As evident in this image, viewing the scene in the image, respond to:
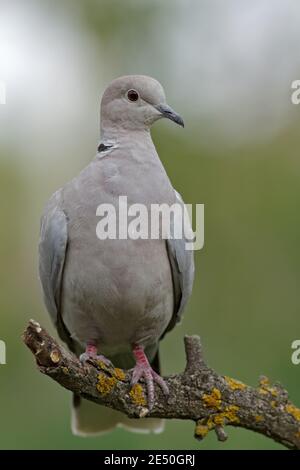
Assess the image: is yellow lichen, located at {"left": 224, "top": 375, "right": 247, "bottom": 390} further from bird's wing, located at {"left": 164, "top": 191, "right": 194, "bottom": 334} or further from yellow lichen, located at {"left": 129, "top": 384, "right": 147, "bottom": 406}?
bird's wing, located at {"left": 164, "top": 191, "right": 194, "bottom": 334}

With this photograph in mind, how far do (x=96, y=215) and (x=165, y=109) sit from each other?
2.84 feet

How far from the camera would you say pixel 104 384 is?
4418 mm

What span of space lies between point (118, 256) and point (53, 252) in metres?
0.43

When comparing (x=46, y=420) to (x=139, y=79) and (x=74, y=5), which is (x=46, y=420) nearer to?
(x=139, y=79)

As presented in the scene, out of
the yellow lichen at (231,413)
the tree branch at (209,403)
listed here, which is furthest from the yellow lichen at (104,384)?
the yellow lichen at (231,413)

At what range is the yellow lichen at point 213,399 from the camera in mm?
4594

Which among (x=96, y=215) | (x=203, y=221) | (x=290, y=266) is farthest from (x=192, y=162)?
(x=96, y=215)

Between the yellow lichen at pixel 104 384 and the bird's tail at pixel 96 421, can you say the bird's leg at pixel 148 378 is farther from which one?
the bird's tail at pixel 96 421

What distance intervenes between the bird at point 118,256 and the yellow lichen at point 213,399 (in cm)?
22

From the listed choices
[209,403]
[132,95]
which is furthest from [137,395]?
[132,95]

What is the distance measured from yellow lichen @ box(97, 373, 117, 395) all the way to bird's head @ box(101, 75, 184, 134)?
163 cm

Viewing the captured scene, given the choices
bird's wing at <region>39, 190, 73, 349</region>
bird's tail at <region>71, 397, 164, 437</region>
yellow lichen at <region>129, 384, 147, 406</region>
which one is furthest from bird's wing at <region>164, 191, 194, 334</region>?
bird's tail at <region>71, 397, 164, 437</region>

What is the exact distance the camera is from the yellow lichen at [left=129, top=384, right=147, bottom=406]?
4.58 metres

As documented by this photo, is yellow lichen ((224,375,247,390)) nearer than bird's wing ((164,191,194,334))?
Yes
